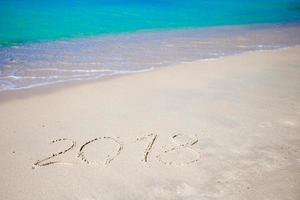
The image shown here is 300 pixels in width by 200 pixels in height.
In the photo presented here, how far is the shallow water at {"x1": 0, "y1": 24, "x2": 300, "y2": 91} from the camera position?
602 centimetres

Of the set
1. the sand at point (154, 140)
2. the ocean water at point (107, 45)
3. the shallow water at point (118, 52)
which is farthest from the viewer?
the ocean water at point (107, 45)

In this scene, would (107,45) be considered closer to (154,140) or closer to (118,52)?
(118,52)

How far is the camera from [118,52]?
814 centimetres

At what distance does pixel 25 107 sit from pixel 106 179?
7.36ft

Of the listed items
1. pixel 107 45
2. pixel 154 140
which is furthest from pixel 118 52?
pixel 154 140

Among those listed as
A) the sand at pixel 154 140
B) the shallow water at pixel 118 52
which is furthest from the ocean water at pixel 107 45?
the sand at pixel 154 140

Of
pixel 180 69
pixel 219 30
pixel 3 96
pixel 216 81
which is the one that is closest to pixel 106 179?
pixel 3 96

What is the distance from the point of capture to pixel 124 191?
257 centimetres

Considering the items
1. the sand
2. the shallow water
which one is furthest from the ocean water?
the sand

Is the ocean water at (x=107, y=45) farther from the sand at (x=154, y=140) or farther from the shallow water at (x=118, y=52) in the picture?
the sand at (x=154, y=140)

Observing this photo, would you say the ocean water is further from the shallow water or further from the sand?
the sand

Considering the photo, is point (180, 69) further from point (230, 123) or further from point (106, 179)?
point (106, 179)

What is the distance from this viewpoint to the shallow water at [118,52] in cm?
602

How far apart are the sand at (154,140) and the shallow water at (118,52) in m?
1.01
